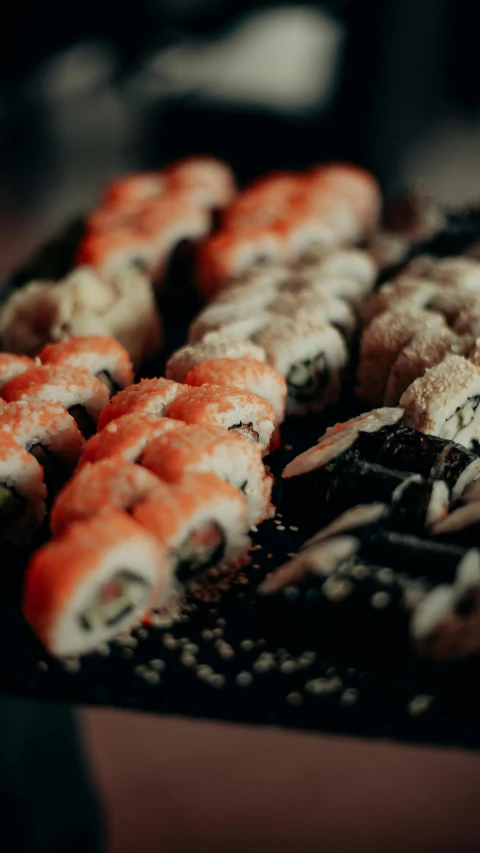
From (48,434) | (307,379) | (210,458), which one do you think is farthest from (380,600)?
(307,379)

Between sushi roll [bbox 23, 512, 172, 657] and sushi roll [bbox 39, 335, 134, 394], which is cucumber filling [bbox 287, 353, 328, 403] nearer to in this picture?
sushi roll [bbox 39, 335, 134, 394]

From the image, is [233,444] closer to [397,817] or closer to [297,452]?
[297,452]

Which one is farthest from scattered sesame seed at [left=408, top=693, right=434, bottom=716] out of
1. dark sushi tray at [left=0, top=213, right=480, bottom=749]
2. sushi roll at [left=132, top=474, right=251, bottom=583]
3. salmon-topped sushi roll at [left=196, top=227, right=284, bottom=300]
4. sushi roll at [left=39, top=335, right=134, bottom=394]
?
salmon-topped sushi roll at [left=196, top=227, right=284, bottom=300]

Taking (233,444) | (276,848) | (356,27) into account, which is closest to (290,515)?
(233,444)

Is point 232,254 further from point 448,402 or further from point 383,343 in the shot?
point 448,402

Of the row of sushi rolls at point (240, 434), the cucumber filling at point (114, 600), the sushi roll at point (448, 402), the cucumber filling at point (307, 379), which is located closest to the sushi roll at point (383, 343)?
the row of sushi rolls at point (240, 434)

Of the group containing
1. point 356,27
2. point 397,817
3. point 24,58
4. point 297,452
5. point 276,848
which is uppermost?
point 24,58

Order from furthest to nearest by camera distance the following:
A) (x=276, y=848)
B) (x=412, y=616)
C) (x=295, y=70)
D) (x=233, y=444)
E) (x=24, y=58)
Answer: (x=24, y=58) < (x=295, y=70) < (x=276, y=848) < (x=233, y=444) < (x=412, y=616)
